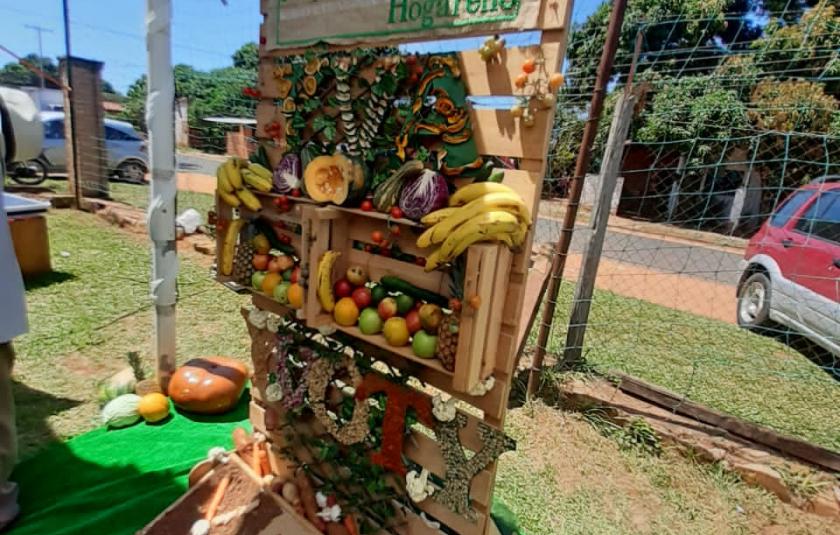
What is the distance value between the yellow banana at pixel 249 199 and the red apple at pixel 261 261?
0.64 feet

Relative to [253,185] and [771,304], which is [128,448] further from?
[771,304]

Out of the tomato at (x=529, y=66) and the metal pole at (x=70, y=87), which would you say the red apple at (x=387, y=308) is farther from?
the metal pole at (x=70, y=87)

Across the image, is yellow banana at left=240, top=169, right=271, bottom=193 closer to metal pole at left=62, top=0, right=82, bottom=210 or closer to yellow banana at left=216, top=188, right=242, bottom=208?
yellow banana at left=216, top=188, right=242, bottom=208

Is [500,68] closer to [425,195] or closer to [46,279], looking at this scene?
[425,195]

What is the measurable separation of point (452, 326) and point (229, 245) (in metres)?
1.14

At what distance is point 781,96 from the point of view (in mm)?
6422

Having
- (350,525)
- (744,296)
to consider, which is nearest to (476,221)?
(350,525)

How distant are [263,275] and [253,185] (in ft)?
1.20

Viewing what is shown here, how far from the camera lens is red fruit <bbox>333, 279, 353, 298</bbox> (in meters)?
1.58

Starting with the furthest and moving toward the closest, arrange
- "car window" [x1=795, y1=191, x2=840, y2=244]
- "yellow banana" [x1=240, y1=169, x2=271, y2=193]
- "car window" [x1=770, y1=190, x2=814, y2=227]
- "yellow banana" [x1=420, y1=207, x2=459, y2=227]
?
"car window" [x1=770, y1=190, x2=814, y2=227], "car window" [x1=795, y1=191, x2=840, y2=244], "yellow banana" [x1=240, y1=169, x2=271, y2=193], "yellow banana" [x1=420, y1=207, x2=459, y2=227]

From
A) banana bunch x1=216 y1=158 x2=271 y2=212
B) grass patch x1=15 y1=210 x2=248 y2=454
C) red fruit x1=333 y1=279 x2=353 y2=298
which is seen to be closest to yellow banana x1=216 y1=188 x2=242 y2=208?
banana bunch x1=216 y1=158 x2=271 y2=212

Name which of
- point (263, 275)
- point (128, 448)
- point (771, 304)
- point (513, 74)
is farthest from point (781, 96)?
point (128, 448)

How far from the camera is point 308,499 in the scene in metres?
2.00

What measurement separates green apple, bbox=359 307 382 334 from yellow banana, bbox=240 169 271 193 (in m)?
0.70
